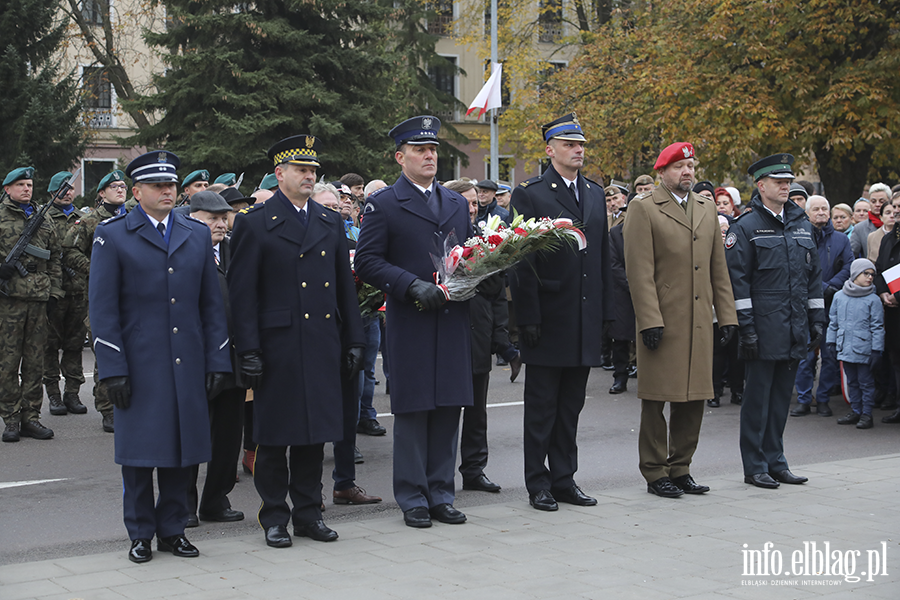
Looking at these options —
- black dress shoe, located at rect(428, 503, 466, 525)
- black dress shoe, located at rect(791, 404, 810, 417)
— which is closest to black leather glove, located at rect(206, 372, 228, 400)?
black dress shoe, located at rect(428, 503, 466, 525)

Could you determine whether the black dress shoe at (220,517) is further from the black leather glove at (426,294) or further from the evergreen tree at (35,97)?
the evergreen tree at (35,97)

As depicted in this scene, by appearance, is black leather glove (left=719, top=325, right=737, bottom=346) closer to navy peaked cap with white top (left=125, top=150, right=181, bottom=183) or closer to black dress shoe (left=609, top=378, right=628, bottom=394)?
navy peaked cap with white top (left=125, top=150, right=181, bottom=183)

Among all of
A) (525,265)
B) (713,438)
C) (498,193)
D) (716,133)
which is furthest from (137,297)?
(716,133)

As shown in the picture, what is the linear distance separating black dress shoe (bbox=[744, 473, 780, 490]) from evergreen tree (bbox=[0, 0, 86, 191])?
1942cm

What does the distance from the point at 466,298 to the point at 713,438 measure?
14.4ft

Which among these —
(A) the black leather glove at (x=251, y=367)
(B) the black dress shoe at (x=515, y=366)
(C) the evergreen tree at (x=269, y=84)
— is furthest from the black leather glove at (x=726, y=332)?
(C) the evergreen tree at (x=269, y=84)

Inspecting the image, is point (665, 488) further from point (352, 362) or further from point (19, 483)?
point (19, 483)

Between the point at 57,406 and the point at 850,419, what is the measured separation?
838cm

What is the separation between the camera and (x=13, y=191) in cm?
1035

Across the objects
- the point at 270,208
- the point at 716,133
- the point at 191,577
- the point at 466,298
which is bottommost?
the point at 191,577

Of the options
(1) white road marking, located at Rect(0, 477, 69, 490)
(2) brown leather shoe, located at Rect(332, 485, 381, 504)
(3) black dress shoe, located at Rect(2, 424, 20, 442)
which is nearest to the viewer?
(2) brown leather shoe, located at Rect(332, 485, 381, 504)

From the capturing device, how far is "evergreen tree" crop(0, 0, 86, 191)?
77.0ft

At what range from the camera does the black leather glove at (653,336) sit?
7.43 meters

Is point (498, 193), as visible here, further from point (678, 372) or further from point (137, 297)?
point (137, 297)
